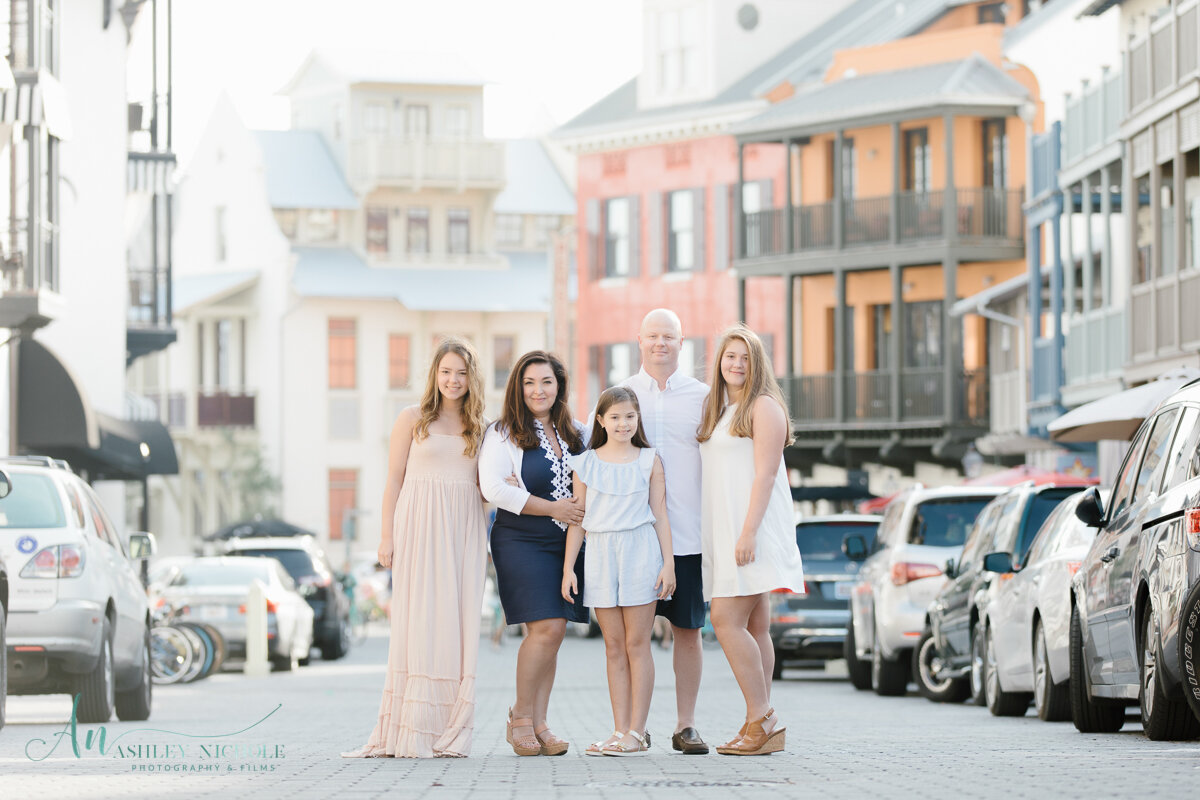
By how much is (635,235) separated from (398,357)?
41.9ft

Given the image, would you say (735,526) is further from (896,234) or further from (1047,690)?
(896,234)

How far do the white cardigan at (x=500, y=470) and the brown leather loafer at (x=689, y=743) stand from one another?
134cm

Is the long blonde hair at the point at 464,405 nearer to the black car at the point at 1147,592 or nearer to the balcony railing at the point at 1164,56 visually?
the black car at the point at 1147,592

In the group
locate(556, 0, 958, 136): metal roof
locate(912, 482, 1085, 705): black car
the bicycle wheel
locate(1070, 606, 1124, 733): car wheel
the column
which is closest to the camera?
locate(1070, 606, 1124, 733): car wheel

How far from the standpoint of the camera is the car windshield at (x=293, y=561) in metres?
33.4

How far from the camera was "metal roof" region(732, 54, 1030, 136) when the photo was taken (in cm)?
4684

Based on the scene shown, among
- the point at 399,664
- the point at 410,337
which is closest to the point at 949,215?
the point at 410,337

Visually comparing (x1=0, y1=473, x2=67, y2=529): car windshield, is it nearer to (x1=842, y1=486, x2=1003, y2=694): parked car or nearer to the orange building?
(x1=842, y1=486, x2=1003, y2=694): parked car

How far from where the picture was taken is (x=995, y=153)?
4859 centimetres

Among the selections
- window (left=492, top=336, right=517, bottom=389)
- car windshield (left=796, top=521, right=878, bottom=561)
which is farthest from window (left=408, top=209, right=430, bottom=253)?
car windshield (left=796, top=521, right=878, bottom=561)

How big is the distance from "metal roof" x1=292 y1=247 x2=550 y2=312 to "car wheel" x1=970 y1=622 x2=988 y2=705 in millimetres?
49920

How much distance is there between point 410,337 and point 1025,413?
30031mm

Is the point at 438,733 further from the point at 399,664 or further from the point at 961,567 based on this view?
the point at 961,567

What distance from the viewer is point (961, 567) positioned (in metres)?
18.7
